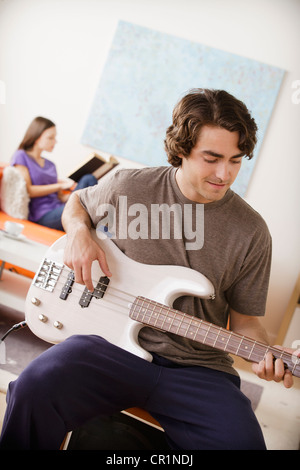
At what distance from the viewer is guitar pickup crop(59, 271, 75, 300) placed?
4.04 feet

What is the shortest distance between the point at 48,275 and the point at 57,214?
1.75 m

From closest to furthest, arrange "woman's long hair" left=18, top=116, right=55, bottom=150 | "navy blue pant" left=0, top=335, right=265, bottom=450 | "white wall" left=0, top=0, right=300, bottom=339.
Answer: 1. "navy blue pant" left=0, top=335, right=265, bottom=450
2. "woman's long hair" left=18, top=116, right=55, bottom=150
3. "white wall" left=0, top=0, right=300, bottom=339

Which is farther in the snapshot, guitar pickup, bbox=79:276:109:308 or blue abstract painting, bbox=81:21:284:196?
blue abstract painting, bbox=81:21:284:196

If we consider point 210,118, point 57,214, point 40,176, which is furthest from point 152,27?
point 210,118

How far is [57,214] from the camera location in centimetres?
296

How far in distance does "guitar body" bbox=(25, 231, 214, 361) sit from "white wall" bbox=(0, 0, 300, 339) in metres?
2.39

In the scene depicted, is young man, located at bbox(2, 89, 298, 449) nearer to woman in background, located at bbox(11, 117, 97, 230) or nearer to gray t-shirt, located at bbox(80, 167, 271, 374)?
gray t-shirt, located at bbox(80, 167, 271, 374)

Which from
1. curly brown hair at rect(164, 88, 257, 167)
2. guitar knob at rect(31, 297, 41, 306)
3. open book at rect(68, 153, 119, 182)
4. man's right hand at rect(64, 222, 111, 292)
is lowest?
guitar knob at rect(31, 297, 41, 306)

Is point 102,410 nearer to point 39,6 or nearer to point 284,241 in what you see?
point 284,241

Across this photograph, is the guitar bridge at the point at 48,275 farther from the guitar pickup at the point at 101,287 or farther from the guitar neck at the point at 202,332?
the guitar neck at the point at 202,332

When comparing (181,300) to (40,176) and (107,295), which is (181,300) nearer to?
(107,295)

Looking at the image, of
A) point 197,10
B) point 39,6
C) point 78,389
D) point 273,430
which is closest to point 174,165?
point 78,389

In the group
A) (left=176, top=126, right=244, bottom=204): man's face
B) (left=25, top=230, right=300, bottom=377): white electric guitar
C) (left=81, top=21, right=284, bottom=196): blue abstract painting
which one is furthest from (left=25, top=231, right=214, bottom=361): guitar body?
(left=81, top=21, right=284, bottom=196): blue abstract painting
